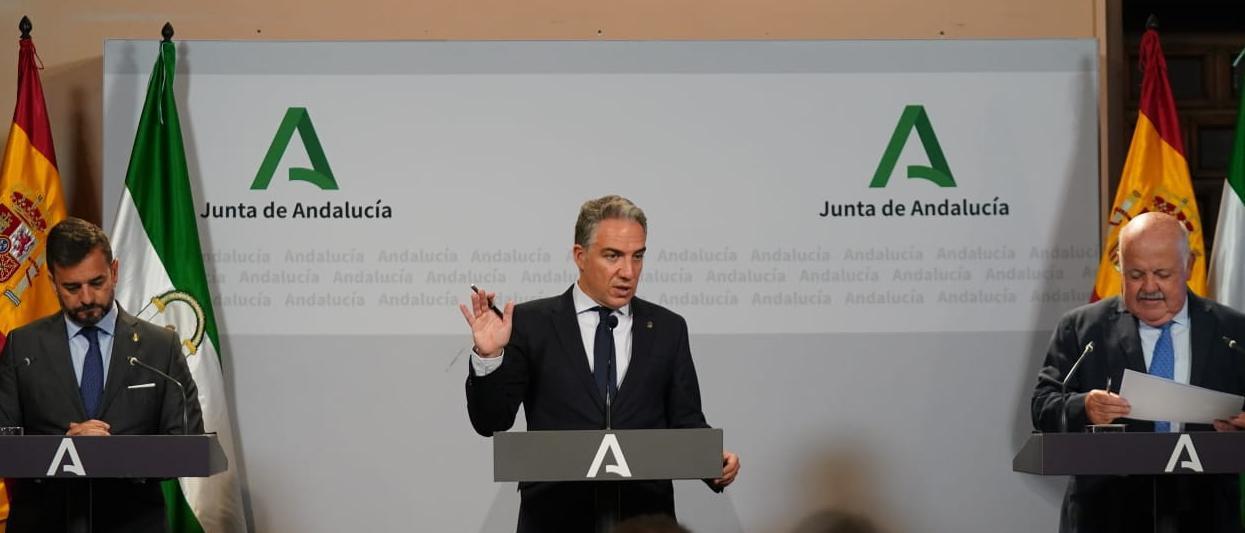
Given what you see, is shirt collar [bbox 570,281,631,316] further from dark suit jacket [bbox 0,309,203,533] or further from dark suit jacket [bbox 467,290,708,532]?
dark suit jacket [bbox 0,309,203,533]

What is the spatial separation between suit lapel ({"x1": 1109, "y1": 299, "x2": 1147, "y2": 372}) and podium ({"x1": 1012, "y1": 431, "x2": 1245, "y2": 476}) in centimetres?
60

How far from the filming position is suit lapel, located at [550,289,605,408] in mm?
3795

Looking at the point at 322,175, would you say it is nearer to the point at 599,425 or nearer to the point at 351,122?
the point at 351,122

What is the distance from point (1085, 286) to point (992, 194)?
1.74 feet

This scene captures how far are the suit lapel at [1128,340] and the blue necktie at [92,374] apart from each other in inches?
119

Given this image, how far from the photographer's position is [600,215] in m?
3.84

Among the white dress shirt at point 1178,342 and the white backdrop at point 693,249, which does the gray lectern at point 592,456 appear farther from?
the white backdrop at point 693,249

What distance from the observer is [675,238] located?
580 cm

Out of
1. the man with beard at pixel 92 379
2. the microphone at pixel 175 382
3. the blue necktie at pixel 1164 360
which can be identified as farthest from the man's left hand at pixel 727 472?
the man with beard at pixel 92 379

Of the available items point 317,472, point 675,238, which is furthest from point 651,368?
point 317,472

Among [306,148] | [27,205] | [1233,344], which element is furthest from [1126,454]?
[27,205]

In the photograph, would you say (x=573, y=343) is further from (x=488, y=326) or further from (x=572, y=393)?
(x=488, y=326)

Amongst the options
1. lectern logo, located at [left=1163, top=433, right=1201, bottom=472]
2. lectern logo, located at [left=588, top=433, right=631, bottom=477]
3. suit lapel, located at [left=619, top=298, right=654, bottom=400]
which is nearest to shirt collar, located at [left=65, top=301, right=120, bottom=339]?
suit lapel, located at [left=619, top=298, right=654, bottom=400]

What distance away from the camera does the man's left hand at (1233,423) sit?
12.4ft
